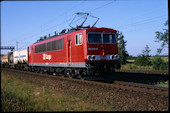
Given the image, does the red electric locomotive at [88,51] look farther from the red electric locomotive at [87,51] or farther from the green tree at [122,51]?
the green tree at [122,51]

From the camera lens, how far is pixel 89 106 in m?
7.20

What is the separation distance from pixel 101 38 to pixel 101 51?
3.08 ft

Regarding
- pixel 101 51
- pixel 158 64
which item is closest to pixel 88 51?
pixel 101 51

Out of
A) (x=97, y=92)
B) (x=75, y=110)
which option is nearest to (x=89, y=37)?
(x=97, y=92)

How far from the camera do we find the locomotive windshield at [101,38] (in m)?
12.5

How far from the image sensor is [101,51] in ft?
41.3

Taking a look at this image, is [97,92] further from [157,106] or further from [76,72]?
[76,72]

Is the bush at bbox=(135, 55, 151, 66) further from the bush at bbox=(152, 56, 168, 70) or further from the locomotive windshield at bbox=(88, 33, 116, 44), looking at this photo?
the locomotive windshield at bbox=(88, 33, 116, 44)

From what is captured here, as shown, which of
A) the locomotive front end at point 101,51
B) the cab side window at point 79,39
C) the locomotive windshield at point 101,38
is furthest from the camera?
the cab side window at point 79,39

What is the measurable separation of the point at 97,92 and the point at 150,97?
2.61m

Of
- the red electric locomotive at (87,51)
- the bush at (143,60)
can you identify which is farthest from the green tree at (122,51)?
the red electric locomotive at (87,51)

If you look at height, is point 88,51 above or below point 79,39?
below

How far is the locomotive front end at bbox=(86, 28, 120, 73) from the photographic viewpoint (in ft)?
39.9

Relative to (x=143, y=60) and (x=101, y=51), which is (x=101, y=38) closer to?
(x=101, y=51)
